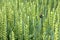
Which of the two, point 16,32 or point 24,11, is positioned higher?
point 24,11

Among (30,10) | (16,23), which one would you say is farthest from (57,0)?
(16,23)

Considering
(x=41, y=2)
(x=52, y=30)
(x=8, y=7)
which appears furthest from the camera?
(x=41, y=2)

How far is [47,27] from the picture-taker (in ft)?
3.58

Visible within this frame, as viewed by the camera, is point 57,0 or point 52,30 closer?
point 52,30

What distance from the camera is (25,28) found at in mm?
993

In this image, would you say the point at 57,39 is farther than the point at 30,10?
No

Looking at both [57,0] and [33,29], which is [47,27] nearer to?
[33,29]

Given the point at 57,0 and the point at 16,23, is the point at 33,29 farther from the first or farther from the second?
the point at 57,0

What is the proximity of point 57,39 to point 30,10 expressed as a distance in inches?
15.8

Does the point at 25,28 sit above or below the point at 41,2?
below

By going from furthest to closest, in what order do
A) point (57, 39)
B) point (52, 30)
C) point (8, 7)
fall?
point (8, 7)
point (52, 30)
point (57, 39)

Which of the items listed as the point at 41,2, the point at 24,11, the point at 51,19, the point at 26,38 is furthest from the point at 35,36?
the point at 41,2

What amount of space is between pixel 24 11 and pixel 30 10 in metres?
0.05

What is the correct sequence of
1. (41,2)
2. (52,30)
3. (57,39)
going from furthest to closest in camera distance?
1. (41,2)
2. (52,30)
3. (57,39)
